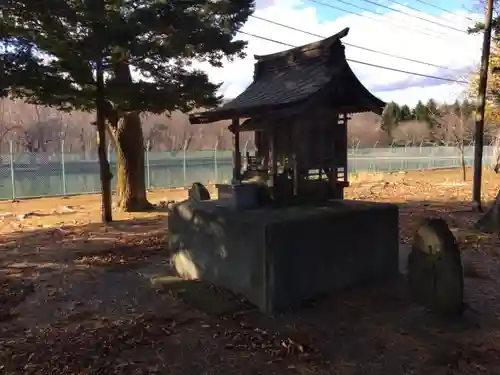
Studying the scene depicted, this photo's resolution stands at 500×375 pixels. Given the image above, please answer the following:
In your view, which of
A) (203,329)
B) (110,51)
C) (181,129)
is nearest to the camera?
(203,329)

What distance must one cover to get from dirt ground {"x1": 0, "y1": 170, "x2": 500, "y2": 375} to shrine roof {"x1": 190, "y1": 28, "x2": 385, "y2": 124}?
2.50m

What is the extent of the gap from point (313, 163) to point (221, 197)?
1.52 meters

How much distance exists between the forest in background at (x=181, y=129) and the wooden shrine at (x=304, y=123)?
2845cm

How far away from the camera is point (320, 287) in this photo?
5.59m

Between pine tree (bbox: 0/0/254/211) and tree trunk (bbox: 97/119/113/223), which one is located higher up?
pine tree (bbox: 0/0/254/211)

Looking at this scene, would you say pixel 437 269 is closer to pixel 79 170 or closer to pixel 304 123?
pixel 304 123

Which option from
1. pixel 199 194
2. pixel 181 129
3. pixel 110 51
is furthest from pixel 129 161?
pixel 181 129

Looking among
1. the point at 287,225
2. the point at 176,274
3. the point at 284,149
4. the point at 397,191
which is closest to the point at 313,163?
the point at 284,149

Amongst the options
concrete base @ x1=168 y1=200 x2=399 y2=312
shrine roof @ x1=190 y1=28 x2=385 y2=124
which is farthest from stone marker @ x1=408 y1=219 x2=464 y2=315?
shrine roof @ x1=190 y1=28 x2=385 y2=124

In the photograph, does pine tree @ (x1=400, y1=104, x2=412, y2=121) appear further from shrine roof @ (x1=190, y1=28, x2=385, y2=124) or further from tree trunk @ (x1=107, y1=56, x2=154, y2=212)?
shrine roof @ (x1=190, y1=28, x2=385, y2=124)

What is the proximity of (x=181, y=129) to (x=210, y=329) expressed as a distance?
50.9 metres

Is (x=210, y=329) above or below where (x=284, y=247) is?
below

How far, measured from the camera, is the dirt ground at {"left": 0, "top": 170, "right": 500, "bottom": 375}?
403 cm

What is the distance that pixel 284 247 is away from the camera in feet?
17.0
